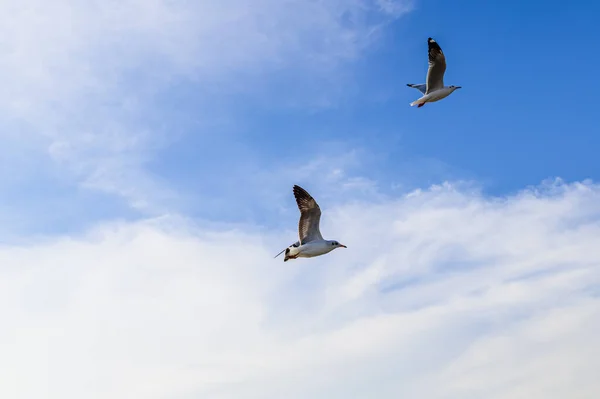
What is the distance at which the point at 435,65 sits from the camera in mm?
51656

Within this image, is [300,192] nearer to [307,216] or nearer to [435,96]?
[307,216]

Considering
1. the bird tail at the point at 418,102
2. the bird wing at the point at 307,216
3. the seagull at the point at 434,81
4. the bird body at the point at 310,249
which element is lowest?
the bird body at the point at 310,249

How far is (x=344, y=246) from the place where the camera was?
43.8 metres

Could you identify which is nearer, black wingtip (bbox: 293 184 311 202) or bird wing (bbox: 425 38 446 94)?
black wingtip (bbox: 293 184 311 202)

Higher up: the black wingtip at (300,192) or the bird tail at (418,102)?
the bird tail at (418,102)

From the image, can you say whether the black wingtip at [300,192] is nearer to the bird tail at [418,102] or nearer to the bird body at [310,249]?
the bird body at [310,249]

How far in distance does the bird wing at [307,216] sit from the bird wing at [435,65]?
16.7 metres

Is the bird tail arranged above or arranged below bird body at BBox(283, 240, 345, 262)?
above

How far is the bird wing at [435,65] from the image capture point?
5141 cm

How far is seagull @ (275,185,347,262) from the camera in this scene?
136 feet

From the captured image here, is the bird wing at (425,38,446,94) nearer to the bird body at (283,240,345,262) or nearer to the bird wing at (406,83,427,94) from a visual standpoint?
the bird wing at (406,83,427,94)

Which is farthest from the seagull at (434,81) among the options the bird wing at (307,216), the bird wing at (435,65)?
the bird wing at (307,216)

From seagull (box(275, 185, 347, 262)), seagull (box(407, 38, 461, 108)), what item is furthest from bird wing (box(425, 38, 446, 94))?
seagull (box(275, 185, 347, 262))

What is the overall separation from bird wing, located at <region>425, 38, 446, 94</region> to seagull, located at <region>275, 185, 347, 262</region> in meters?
16.7
